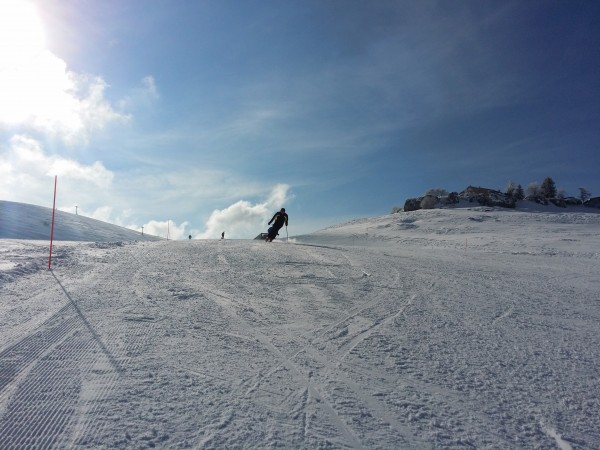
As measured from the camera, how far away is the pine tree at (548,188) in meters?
82.4

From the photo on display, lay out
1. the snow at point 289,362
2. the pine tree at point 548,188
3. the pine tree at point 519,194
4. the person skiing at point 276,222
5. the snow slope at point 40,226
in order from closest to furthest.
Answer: the snow at point 289,362 < the person skiing at point 276,222 < the snow slope at point 40,226 < the pine tree at point 519,194 < the pine tree at point 548,188

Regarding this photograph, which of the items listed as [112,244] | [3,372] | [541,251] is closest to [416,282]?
[3,372]

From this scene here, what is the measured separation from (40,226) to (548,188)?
91664 millimetres

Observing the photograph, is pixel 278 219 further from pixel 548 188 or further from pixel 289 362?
pixel 548 188

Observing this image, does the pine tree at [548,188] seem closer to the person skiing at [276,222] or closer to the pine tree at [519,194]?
the pine tree at [519,194]

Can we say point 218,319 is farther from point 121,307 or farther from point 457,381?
point 457,381

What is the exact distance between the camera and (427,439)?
3516mm

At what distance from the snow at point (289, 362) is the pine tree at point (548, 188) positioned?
84610 mm

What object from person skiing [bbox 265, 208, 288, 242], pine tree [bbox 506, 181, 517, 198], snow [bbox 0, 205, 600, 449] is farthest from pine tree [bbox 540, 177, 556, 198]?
snow [bbox 0, 205, 600, 449]

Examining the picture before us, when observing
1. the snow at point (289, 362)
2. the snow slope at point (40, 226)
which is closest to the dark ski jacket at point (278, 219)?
the snow at point (289, 362)

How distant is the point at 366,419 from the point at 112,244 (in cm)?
1637

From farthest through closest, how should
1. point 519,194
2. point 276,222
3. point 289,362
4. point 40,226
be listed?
point 519,194
point 40,226
point 276,222
point 289,362

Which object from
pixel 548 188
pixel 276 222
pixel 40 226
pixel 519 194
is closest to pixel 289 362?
pixel 276 222

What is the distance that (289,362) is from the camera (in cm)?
503
